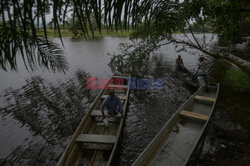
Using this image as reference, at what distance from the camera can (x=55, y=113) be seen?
9.25m

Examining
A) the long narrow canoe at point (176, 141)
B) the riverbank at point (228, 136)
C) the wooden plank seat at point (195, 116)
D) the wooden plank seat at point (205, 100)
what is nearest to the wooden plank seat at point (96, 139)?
the long narrow canoe at point (176, 141)

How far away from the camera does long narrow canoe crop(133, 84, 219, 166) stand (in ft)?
15.0

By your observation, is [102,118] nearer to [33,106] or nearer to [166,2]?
[166,2]

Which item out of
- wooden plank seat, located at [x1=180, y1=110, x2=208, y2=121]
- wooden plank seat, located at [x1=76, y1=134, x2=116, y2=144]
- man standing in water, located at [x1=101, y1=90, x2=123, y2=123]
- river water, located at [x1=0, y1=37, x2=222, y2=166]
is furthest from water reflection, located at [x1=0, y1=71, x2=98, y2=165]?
wooden plank seat, located at [x1=180, y1=110, x2=208, y2=121]

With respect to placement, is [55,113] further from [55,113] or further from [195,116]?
[195,116]

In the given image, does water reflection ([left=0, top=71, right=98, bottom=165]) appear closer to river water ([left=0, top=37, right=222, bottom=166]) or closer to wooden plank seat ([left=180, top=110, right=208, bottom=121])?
river water ([left=0, top=37, right=222, bottom=166])

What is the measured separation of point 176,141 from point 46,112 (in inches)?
340

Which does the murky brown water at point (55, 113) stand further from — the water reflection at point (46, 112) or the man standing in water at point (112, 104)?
the man standing in water at point (112, 104)

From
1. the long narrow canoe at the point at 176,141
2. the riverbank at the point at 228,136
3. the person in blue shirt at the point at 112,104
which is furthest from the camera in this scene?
the person in blue shirt at the point at 112,104

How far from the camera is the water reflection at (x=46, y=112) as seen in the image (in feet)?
20.6

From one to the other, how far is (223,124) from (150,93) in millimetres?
5628

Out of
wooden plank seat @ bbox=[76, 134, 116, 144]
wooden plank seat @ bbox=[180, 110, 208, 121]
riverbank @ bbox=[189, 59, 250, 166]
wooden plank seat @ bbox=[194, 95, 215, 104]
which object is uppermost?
wooden plank seat @ bbox=[194, 95, 215, 104]

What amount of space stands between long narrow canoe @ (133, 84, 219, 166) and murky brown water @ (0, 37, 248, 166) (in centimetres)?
157

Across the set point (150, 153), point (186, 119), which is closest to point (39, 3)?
point (150, 153)
